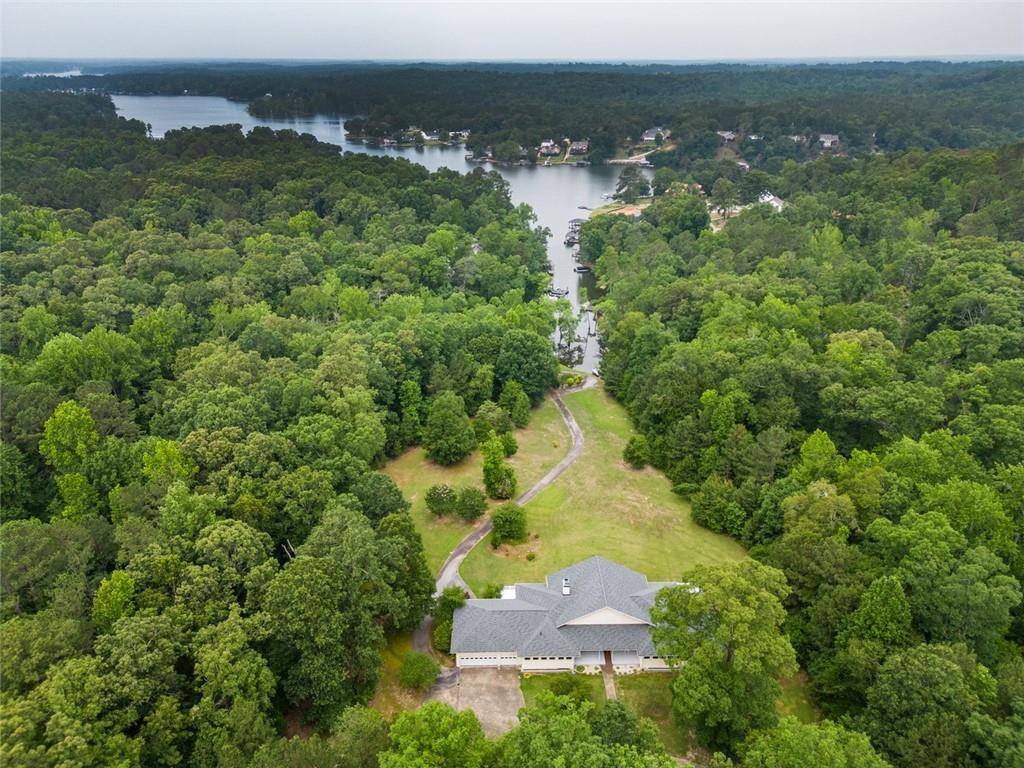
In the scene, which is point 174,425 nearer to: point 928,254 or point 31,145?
point 928,254

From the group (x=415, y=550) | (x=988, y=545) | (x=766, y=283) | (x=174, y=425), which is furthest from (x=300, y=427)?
(x=766, y=283)

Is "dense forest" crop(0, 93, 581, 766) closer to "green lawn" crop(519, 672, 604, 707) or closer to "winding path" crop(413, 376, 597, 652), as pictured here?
"winding path" crop(413, 376, 597, 652)

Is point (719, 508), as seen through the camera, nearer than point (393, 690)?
No

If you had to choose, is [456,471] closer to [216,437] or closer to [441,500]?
[441,500]

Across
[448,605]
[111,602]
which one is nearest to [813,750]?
[448,605]

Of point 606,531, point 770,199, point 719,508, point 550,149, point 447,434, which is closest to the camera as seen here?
point 719,508

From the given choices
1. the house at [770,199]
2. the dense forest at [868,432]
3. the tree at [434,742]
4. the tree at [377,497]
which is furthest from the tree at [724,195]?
the tree at [434,742]
